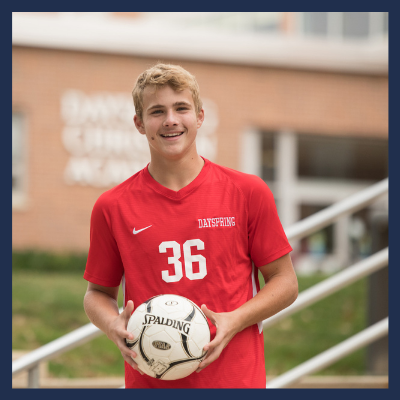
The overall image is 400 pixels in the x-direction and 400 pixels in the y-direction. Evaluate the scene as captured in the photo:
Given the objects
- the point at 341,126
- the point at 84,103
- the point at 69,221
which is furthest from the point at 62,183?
the point at 341,126

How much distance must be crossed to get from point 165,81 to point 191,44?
12893 millimetres

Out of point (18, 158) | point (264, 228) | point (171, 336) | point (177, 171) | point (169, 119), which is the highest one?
point (18, 158)

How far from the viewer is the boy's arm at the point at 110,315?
245cm

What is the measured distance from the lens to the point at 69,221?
46.5 ft

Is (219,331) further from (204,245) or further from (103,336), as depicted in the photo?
(103,336)

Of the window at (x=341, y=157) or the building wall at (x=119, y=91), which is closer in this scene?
the building wall at (x=119, y=91)

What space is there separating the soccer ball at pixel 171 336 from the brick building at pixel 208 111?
459 inches

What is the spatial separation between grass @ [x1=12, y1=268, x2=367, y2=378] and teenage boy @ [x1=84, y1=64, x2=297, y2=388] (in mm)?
4348

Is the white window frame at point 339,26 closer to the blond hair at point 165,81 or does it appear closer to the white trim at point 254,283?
the blond hair at point 165,81

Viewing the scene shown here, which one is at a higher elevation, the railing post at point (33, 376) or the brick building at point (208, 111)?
the brick building at point (208, 111)

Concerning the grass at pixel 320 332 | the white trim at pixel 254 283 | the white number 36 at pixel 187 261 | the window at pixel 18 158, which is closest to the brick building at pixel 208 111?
A: the window at pixel 18 158

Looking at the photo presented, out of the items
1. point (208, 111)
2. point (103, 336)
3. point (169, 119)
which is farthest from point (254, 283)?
point (208, 111)

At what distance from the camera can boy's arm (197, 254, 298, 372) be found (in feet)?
7.85

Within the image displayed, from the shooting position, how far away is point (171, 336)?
2.42m
